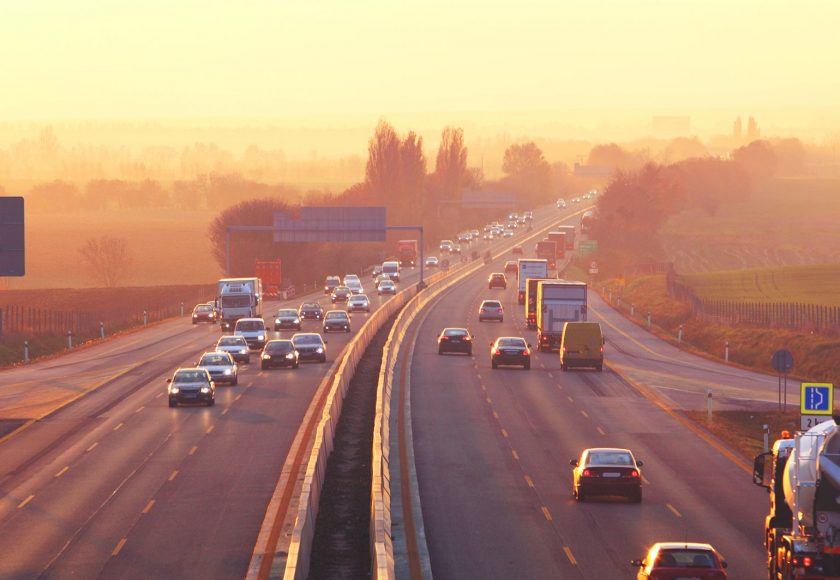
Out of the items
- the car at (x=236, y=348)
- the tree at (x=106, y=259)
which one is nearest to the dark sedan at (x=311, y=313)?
the car at (x=236, y=348)

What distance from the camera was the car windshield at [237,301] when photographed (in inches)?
3280

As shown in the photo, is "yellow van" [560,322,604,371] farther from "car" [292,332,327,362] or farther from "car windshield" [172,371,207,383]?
"car windshield" [172,371,207,383]

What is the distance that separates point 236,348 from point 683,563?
46301 mm

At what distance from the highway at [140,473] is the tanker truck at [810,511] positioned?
892 cm

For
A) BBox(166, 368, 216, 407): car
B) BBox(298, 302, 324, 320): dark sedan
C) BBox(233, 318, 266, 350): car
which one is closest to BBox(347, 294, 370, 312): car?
BBox(298, 302, 324, 320): dark sedan

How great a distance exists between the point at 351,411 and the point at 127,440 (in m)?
9.27

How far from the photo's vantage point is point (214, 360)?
55031 millimetres

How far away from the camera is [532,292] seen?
86188 mm

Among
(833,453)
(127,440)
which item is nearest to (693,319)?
(127,440)

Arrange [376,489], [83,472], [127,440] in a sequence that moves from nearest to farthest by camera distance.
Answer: [376,489] → [83,472] → [127,440]

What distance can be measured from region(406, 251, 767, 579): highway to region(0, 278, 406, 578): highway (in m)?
3.96

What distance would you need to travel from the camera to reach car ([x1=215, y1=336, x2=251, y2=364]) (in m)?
64.1

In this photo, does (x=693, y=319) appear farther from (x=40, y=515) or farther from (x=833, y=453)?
(x=833, y=453)

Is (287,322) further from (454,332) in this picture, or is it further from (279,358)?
(279,358)
